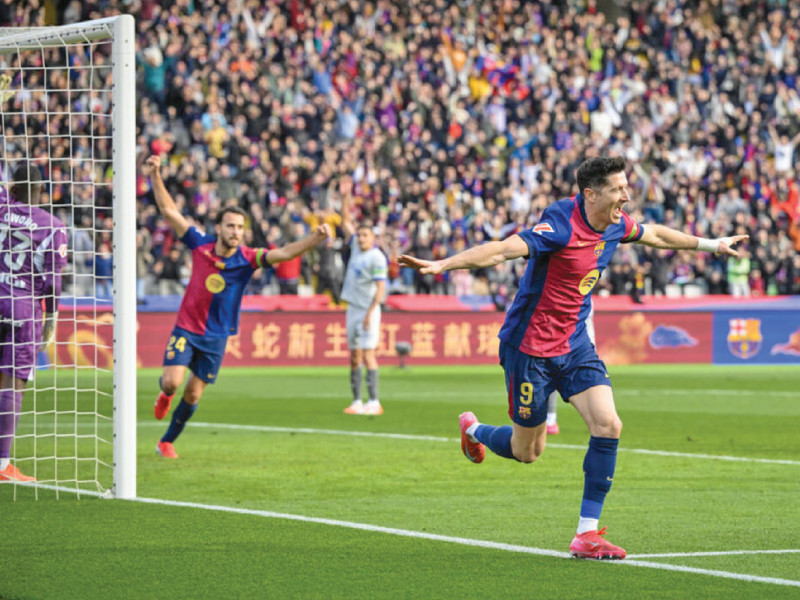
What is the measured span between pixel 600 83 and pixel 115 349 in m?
25.8

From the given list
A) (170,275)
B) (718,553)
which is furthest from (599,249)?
(170,275)

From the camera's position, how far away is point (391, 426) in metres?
15.1

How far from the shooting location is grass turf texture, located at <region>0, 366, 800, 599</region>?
20.4 ft

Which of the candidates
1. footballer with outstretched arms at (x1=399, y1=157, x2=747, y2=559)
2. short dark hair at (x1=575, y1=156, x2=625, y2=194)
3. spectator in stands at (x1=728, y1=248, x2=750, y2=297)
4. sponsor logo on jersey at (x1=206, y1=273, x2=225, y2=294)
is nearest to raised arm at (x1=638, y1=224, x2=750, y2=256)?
footballer with outstretched arms at (x1=399, y1=157, x2=747, y2=559)

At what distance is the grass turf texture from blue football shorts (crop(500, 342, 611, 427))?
0.77 m

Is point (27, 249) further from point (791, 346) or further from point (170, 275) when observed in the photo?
point (791, 346)

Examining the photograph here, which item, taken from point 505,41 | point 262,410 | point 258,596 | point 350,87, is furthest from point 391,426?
point 505,41

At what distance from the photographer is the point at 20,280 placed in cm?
1020

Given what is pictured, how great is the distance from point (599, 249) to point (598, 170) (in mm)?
451

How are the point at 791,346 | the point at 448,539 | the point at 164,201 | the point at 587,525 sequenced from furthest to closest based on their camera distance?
1. the point at 791,346
2. the point at 164,201
3. the point at 448,539
4. the point at 587,525

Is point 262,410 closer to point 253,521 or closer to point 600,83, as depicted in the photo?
point 253,521

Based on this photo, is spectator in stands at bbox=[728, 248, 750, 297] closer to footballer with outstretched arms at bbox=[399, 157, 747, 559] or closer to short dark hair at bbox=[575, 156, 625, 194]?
footballer with outstretched arms at bbox=[399, 157, 747, 559]

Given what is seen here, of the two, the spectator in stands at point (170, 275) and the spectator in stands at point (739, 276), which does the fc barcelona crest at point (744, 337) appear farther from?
the spectator in stands at point (170, 275)

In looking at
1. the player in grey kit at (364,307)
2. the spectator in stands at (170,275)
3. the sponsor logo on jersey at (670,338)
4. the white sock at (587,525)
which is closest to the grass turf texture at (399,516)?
the white sock at (587,525)
